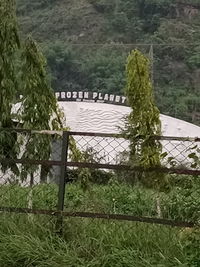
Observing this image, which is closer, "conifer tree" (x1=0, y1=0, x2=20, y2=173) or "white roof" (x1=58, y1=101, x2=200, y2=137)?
"conifer tree" (x1=0, y1=0, x2=20, y2=173)

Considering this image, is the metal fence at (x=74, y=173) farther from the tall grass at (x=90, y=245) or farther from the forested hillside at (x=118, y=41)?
the forested hillside at (x=118, y=41)

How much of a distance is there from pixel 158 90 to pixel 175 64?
14.7 feet

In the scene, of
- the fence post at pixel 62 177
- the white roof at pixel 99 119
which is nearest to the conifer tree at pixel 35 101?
the fence post at pixel 62 177

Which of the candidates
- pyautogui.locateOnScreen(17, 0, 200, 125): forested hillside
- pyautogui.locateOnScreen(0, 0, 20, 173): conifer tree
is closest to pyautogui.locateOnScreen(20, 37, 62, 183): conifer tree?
pyautogui.locateOnScreen(0, 0, 20, 173): conifer tree

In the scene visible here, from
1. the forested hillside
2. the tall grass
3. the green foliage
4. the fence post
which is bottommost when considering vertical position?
the tall grass

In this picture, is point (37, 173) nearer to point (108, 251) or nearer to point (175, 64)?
point (108, 251)

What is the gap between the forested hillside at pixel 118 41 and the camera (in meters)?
36.1

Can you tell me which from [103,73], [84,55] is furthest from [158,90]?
[84,55]

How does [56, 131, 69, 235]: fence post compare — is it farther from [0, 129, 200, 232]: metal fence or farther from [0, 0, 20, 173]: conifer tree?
[0, 0, 20, 173]: conifer tree

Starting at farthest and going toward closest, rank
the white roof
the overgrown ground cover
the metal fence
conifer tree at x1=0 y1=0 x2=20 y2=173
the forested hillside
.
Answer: the forested hillside → the white roof → conifer tree at x1=0 y1=0 x2=20 y2=173 → the metal fence → the overgrown ground cover

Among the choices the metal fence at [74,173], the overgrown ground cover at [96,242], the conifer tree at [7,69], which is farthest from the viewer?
the conifer tree at [7,69]

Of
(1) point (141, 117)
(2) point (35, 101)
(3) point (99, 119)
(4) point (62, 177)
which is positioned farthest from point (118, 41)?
(4) point (62, 177)

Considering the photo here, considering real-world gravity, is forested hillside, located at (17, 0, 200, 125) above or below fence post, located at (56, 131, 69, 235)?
above

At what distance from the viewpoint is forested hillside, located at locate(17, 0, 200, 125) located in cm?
3609
